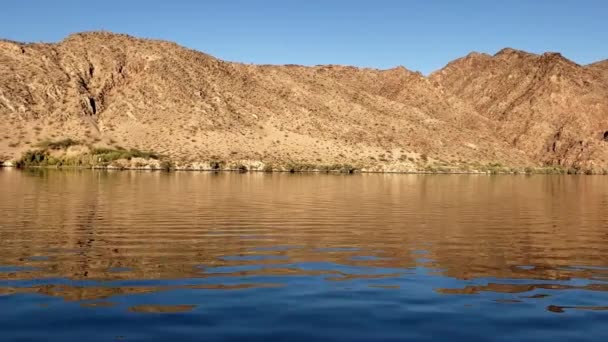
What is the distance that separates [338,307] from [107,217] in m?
16.3

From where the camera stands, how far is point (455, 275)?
44.9ft

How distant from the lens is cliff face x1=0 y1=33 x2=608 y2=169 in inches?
4626

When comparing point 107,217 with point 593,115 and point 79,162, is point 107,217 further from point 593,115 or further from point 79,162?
point 593,115

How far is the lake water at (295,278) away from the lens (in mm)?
9367

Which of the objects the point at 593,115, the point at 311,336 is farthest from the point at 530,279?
the point at 593,115

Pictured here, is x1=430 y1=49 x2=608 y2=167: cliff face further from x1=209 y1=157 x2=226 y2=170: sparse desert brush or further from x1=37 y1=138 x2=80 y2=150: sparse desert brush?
x1=37 y1=138 x2=80 y2=150: sparse desert brush

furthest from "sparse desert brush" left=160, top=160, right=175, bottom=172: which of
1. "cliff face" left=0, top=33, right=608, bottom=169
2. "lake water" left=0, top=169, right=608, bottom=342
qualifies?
"lake water" left=0, top=169, right=608, bottom=342

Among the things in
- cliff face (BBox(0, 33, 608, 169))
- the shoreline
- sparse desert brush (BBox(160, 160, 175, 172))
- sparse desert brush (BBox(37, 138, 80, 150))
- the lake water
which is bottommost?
the lake water

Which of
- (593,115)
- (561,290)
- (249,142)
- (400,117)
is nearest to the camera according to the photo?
(561,290)

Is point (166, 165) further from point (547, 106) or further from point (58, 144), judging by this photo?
point (547, 106)

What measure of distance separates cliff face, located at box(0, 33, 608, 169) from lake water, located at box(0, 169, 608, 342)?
87.6m

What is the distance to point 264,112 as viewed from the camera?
134m

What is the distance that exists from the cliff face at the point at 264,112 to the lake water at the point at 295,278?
87.6m

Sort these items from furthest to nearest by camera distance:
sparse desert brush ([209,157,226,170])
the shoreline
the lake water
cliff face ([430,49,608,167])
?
cliff face ([430,49,608,167])
sparse desert brush ([209,157,226,170])
the shoreline
the lake water
